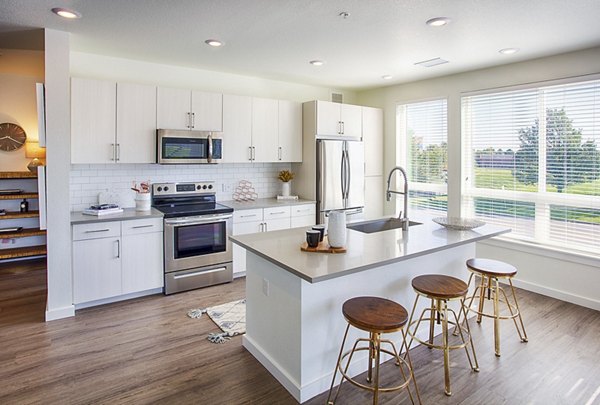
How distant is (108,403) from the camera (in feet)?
7.75

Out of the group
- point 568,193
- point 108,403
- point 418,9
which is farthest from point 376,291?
point 568,193

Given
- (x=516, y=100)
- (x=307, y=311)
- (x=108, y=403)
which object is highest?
(x=516, y=100)

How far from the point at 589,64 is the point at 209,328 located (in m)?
4.53

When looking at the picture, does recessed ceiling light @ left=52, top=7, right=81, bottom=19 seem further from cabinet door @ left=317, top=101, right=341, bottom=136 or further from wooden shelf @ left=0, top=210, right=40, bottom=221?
wooden shelf @ left=0, top=210, right=40, bottom=221

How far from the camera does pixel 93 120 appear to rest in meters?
3.94

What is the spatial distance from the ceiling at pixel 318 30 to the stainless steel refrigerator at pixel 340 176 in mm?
1112

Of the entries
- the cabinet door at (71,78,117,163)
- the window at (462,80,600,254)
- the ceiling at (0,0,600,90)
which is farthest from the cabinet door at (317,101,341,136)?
the cabinet door at (71,78,117,163)

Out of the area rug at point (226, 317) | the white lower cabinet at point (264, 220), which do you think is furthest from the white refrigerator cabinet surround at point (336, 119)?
the area rug at point (226, 317)

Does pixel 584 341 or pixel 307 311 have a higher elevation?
pixel 307 311

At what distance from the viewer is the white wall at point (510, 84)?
13.0 feet

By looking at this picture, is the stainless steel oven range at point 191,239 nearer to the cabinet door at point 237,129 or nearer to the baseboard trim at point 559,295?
the cabinet door at point 237,129

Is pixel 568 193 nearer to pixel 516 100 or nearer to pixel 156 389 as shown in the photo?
pixel 516 100

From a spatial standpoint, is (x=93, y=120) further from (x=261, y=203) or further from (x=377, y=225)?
(x=377, y=225)

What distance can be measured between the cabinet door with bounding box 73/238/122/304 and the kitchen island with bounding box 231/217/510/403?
1.67 metres
